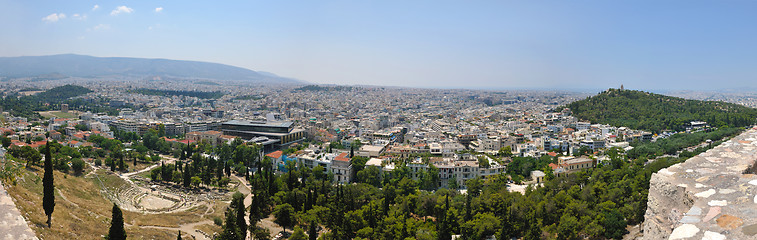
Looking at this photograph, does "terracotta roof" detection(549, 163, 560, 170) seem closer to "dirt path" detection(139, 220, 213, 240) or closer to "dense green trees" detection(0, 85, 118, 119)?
"dirt path" detection(139, 220, 213, 240)

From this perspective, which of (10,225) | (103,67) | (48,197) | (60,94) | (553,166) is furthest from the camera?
(103,67)

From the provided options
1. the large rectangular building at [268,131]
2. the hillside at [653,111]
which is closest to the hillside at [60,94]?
the large rectangular building at [268,131]

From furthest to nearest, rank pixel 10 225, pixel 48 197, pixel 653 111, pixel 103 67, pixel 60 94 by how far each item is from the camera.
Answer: pixel 103 67
pixel 60 94
pixel 653 111
pixel 48 197
pixel 10 225

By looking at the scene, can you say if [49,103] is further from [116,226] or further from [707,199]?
[707,199]

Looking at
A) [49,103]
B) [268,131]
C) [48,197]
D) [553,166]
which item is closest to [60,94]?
[49,103]

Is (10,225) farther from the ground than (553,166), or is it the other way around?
(10,225)

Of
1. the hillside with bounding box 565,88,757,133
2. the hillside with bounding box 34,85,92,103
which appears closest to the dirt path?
the hillside with bounding box 565,88,757,133

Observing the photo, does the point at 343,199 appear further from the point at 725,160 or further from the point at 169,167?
the point at 725,160
